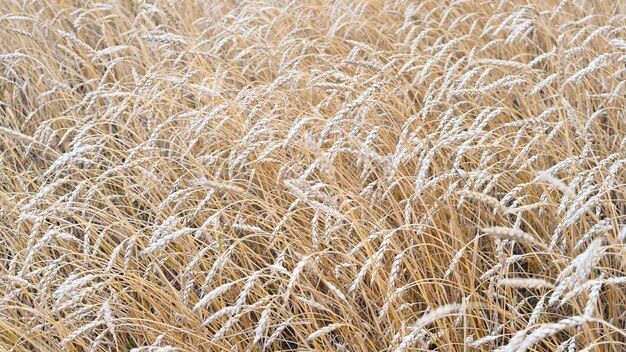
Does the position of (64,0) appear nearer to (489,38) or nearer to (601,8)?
(489,38)

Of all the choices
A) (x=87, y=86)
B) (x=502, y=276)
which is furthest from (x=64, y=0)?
(x=502, y=276)

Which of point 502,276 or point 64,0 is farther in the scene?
point 64,0

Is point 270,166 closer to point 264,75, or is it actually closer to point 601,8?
point 264,75

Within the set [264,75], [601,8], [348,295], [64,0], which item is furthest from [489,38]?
[64,0]

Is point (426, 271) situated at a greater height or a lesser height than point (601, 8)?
lesser

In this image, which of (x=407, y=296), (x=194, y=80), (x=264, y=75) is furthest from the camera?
(x=264, y=75)

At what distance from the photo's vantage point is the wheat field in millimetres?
1543

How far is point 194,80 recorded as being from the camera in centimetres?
266

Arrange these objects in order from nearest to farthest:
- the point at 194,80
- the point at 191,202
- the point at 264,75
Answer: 1. the point at 191,202
2. the point at 194,80
3. the point at 264,75

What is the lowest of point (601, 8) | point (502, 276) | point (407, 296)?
point (407, 296)

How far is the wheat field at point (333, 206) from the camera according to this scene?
5.06ft

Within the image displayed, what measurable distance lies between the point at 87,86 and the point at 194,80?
0.57 metres

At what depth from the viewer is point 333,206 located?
170 centimetres

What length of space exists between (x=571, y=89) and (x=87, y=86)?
1812 mm
